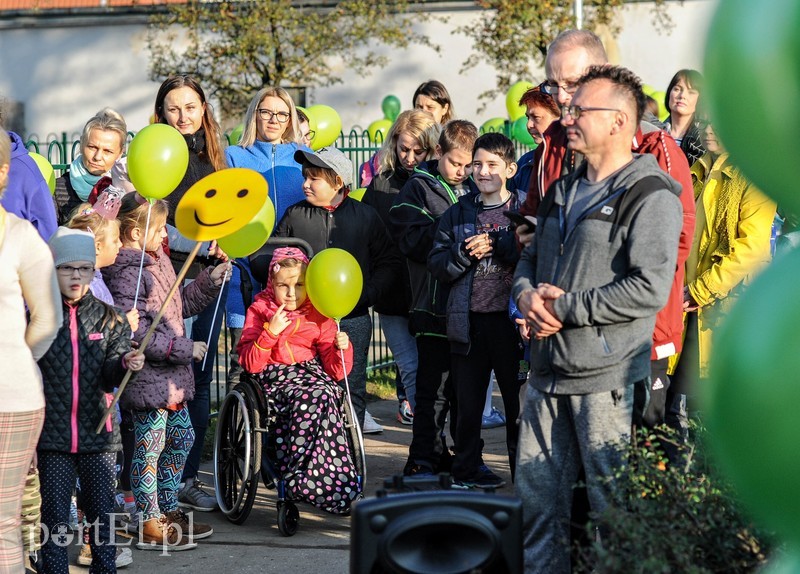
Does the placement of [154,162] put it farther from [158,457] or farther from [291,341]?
[158,457]

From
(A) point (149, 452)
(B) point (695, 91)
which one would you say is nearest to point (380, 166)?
(B) point (695, 91)

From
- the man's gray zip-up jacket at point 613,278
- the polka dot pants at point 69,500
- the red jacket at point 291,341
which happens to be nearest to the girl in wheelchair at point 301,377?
Result: the red jacket at point 291,341

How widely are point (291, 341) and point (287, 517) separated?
2.99 ft

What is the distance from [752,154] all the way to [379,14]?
23249mm

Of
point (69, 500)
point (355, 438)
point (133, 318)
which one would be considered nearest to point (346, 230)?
point (355, 438)

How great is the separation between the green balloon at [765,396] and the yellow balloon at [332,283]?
11.4ft

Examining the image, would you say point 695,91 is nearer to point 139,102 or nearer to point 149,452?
point 149,452

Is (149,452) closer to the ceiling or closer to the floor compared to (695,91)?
closer to the floor

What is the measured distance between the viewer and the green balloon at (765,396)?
241cm

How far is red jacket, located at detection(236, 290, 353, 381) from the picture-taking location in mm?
6086

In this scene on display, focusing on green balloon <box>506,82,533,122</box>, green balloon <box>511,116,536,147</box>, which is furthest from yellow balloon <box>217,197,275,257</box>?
green balloon <box>506,82,533,122</box>

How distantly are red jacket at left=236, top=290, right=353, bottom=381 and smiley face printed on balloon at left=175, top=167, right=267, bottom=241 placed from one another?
2.96ft

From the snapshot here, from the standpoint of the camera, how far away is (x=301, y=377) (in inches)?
239

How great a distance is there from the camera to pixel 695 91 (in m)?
6.95
